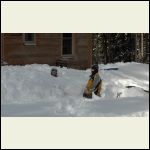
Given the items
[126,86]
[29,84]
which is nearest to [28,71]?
[29,84]

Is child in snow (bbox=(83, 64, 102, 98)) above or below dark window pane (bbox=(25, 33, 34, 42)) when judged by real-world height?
below

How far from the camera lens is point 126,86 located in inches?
431

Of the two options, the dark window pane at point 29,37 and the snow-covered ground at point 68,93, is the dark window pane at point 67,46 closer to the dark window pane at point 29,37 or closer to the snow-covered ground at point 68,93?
the dark window pane at point 29,37

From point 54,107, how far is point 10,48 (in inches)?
224

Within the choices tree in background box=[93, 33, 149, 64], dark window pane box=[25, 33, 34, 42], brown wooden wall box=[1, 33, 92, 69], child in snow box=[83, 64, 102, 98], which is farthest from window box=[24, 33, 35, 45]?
tree in background box=[93, 33, 149, 64]

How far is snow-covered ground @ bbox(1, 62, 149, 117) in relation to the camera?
33.8 ft

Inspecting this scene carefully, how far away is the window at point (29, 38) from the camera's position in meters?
16.7

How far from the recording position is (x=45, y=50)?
55.2ft

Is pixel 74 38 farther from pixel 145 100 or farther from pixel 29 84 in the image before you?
pixel 145 100

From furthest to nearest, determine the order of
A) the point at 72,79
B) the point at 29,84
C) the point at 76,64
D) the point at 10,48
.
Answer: the point at 76,64
the point at 10,48
the point at 72,79
the point at 29,84

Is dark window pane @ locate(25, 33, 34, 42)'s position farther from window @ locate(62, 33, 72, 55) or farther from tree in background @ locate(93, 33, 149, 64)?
tree in background @ locate(93, 33, 149, 64)

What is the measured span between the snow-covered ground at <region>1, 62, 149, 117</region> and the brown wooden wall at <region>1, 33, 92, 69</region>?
88 centimetres

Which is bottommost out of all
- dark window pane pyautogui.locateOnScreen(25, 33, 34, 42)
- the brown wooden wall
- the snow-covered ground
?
the snow-covered ground

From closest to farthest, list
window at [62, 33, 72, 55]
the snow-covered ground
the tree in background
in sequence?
the snow-covered ground, window at [62, 33, 72, 55], the tree in background
